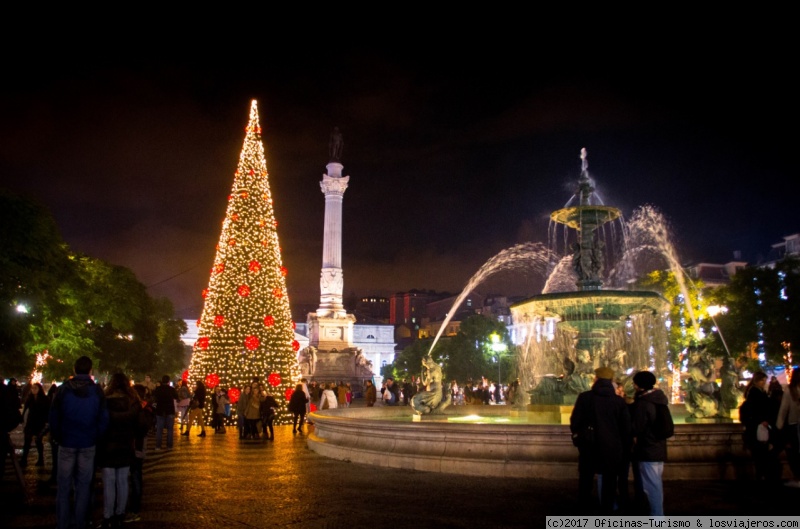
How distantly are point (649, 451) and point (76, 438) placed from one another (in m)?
5.98

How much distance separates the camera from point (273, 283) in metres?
29.0

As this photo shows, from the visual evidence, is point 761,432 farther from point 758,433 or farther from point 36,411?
point 36,411

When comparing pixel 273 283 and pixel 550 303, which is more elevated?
pixel 273 283

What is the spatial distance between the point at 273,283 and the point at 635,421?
A: 898 inches

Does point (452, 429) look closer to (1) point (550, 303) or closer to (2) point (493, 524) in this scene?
(2) point (493, 524)

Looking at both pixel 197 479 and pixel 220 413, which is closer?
pixel 197 479

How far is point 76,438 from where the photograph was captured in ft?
24.4

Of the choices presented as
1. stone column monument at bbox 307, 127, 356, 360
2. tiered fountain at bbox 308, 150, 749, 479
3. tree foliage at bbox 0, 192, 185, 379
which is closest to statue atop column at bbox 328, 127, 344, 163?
stone column monument at bbox 307, 127, 356, 360

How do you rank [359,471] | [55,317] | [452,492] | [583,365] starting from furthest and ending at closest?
[55,317] → [583,365] → [359,471] → [452,492]

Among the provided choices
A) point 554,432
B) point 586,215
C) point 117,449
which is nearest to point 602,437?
point 554,432

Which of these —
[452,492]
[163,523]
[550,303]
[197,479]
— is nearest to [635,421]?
[452,492]

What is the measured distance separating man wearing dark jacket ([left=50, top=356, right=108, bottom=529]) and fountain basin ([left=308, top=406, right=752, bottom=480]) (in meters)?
6.02

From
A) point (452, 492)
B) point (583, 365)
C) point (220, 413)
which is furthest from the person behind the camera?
point (220, 413)

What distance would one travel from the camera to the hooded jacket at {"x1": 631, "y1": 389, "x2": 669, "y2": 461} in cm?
739
